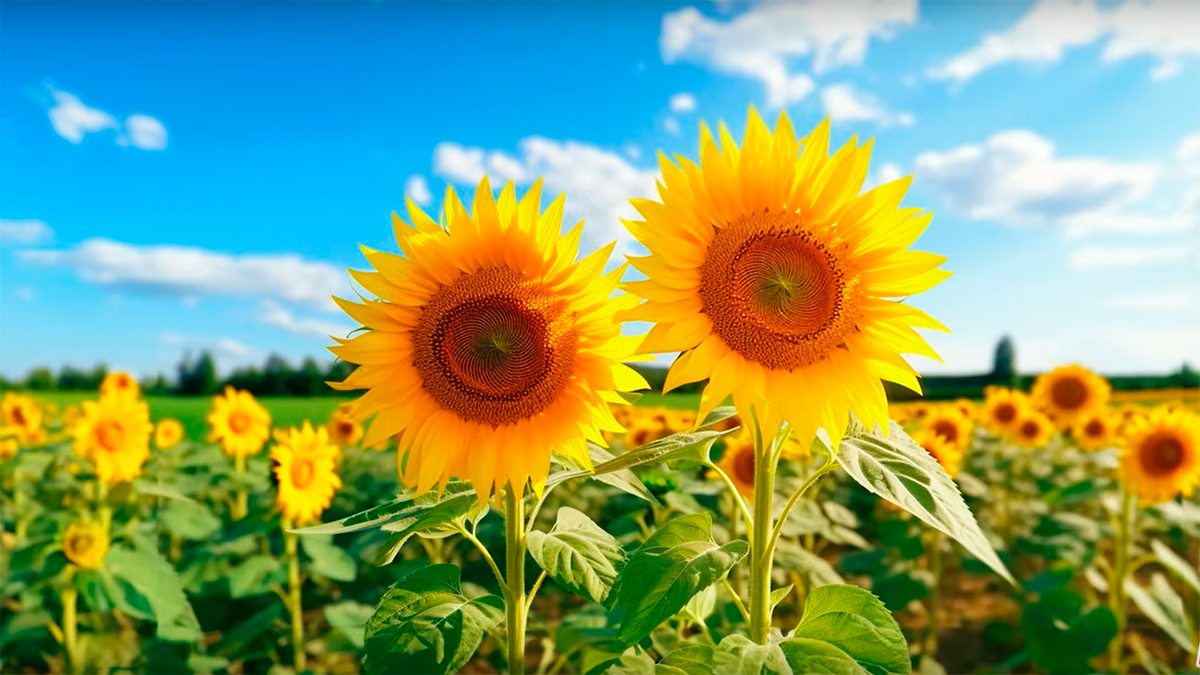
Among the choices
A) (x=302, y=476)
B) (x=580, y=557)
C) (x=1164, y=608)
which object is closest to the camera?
(x=580, y=557)

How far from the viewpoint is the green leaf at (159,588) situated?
13.4 ft

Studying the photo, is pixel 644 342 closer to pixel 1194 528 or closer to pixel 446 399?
pixel 446 399

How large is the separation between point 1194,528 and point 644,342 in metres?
6.76

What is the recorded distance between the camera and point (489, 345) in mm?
1892

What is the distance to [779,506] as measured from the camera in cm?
457

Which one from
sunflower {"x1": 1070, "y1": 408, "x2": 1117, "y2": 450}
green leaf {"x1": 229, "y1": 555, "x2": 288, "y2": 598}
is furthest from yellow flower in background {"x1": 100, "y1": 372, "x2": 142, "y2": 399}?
sunflower {"x1": 1070, "y1": 408, "x2": 1117, "y2": 450}

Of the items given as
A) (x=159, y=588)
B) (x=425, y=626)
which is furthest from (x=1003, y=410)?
(x=425, y=626)

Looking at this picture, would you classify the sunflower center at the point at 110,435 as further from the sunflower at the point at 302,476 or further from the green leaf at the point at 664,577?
the green leaf at the point at 664,577

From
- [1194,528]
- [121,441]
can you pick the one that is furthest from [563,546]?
[1194,528]

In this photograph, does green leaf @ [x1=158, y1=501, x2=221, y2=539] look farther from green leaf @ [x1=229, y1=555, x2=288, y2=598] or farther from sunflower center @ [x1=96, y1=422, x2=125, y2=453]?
green leaf @ [x1=229, y1=555, x2=288, y2=598]

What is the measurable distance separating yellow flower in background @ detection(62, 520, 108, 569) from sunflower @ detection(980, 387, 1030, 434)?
7.63 metres

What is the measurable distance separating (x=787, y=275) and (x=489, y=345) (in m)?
0.71

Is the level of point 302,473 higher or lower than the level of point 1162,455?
lower

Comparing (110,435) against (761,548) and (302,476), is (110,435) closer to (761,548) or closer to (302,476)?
(302,476)
